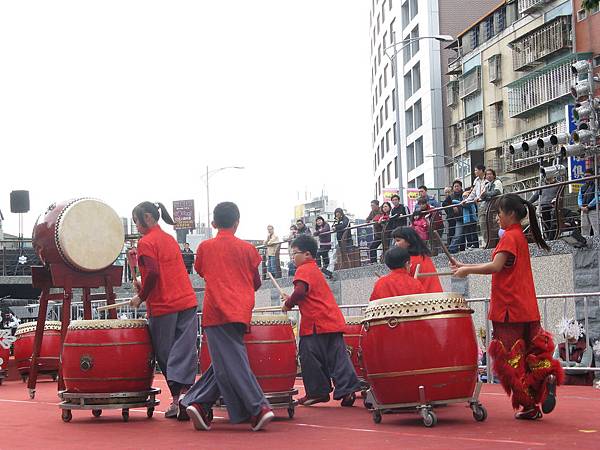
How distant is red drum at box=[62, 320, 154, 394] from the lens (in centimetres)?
930

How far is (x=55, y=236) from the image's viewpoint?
11.9m

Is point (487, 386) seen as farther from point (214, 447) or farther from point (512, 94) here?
point (512, 94)

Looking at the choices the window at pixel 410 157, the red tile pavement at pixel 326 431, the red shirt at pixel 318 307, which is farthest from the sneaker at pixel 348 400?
the window at pixel 410 157

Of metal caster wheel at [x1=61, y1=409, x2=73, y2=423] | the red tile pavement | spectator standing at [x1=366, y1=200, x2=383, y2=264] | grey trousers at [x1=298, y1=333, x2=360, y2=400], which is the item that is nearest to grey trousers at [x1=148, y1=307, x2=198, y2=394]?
the red tile pavement

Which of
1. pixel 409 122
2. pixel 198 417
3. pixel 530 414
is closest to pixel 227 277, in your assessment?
pixel 198 417

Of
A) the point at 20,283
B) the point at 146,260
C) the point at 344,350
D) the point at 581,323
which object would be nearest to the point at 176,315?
the point at 146,260

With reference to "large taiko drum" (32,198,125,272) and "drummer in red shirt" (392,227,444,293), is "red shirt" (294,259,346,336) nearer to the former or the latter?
"drummer in red shirt" (392,227,444,293)

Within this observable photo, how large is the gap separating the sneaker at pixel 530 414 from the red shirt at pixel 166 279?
3.02 m

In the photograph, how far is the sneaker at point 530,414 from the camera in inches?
322

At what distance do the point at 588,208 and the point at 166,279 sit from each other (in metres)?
8.01

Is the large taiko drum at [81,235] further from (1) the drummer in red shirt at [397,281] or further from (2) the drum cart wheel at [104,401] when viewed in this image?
(1) the drummer in red shirt at [397,281]

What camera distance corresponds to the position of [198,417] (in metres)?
8.28

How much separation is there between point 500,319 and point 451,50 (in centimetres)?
5191

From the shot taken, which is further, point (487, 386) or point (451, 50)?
point (451, 50)
